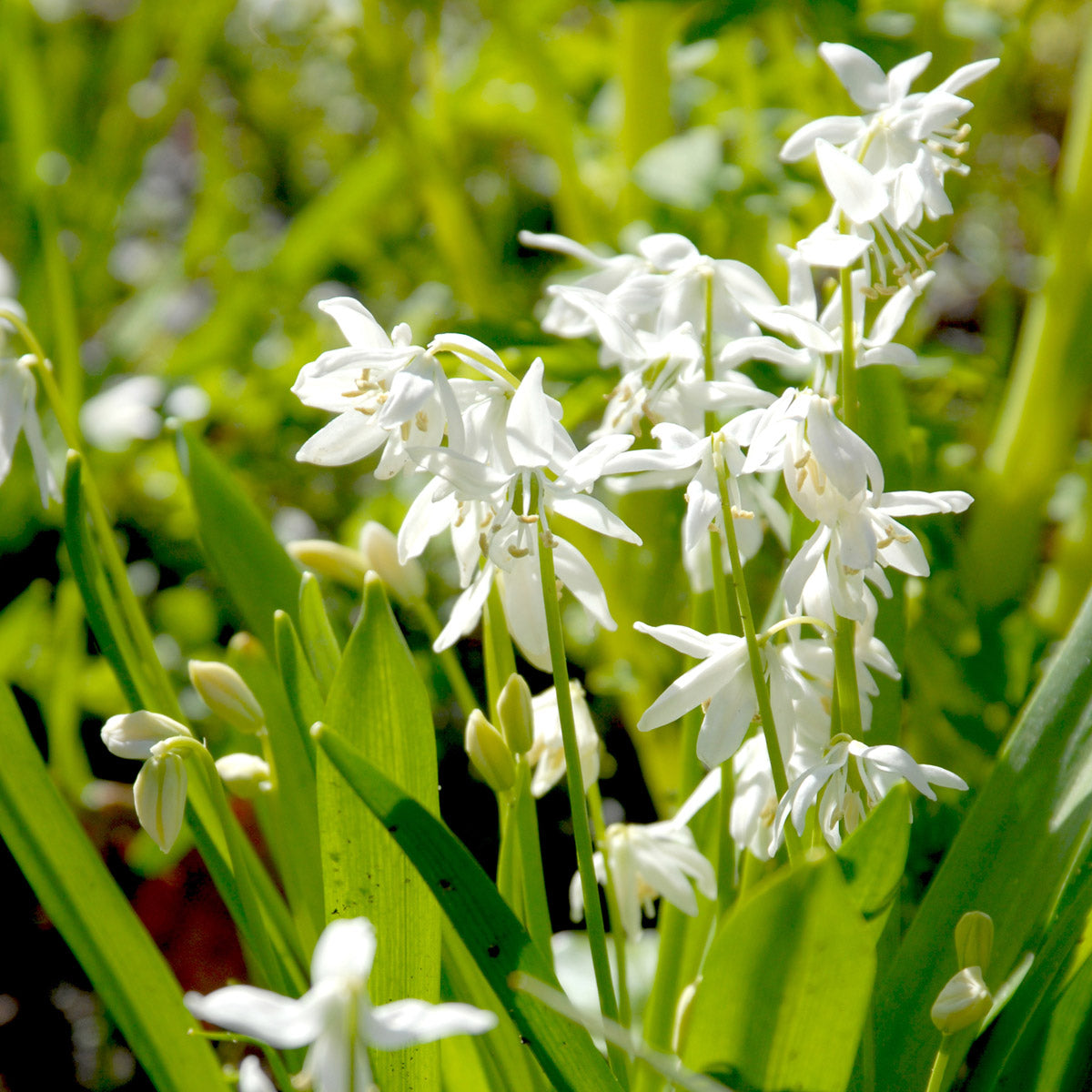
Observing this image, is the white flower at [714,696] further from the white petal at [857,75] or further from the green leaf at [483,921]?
the white petal at [857,75]

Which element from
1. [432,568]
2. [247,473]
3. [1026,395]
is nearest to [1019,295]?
[1026,395]

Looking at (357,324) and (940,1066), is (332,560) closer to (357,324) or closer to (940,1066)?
(357,324)

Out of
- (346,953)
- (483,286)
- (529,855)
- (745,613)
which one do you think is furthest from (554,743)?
(483,286)

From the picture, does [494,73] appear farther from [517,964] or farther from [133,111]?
[517,964]

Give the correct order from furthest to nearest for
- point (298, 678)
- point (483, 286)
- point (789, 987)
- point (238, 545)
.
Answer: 1. point (483, 286)
2. point (238, 545)
3. point (298, 678)
4. point (789, 987)

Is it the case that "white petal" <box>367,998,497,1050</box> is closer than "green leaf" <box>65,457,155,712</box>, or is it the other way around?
"white petal" <box>367,998,497,1050</box>

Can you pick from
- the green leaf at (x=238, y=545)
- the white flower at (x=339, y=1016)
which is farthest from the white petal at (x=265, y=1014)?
the green leaf at (x=238, y=545)

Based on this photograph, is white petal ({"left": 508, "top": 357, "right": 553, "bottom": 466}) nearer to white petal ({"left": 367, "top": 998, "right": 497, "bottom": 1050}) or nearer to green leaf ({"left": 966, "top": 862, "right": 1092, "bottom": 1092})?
white petal ({"left": 367, "top": 998, "right": 497, "bottom": 1050})

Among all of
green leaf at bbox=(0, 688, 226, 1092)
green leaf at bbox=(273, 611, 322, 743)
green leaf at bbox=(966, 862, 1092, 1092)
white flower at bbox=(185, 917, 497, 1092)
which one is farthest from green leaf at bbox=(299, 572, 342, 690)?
green leaf at bbox=(966, 862, 1092, 1092)
